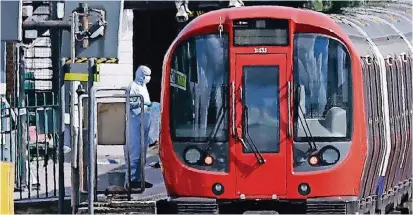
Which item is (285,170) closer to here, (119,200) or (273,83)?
(273,83)

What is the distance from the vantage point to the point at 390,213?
14.7 metres

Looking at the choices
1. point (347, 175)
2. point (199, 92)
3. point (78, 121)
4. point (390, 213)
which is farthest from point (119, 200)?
point (390, 213)

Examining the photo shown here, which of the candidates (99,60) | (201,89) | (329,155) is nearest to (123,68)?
(99,60)

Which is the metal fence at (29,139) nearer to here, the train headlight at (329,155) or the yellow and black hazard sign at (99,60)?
the yellow and black hazard sign at (99,60)

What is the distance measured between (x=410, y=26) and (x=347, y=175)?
17.6ft

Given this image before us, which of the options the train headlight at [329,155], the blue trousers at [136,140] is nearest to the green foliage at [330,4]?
the blue trousers at [136,140]

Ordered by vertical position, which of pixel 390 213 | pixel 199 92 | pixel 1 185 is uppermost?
pixel 199 92

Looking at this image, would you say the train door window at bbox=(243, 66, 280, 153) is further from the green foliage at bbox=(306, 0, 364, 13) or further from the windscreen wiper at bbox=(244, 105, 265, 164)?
the green foliage at bbox=(306, 0, 364, 13)

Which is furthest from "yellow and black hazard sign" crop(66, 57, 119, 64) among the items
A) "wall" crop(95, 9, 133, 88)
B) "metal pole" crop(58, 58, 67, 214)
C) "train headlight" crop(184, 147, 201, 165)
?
"wall" crop(95, 9, 133, 88)

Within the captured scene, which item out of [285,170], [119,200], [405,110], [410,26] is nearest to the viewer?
[285,170]

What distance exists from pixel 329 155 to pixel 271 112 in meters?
0.72

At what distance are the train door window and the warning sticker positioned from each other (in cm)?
63

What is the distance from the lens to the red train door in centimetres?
1114

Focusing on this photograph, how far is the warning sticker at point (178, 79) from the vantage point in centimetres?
1135
